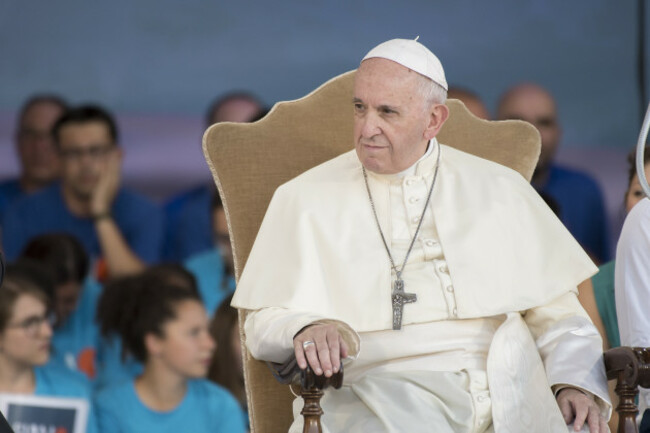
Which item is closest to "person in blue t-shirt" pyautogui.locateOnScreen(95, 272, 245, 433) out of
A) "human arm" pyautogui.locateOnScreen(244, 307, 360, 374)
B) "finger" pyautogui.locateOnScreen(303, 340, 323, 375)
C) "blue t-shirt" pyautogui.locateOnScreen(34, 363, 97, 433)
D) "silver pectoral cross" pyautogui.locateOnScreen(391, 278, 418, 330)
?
"blue t-shirt" pyautogui.locateOnScreen(34, 363, 97, 433)

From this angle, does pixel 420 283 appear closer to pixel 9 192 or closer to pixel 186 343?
pixel 186 343

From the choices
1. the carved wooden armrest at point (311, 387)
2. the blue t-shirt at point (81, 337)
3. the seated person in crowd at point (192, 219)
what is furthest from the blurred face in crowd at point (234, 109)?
the carved wooden armrest at point (311, 387)

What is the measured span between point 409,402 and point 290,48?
14.2ft

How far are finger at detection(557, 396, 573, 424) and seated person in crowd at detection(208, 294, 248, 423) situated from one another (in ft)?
10.2

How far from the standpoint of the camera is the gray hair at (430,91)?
13.3 feet

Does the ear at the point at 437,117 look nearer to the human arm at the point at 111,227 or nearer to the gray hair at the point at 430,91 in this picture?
the gray hair at the point at 430,91

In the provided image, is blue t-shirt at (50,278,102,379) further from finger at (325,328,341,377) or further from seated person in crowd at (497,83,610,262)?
finger at (325,328,341,377)

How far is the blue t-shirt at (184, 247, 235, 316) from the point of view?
22.9ft

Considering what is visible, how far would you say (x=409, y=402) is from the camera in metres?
3.70

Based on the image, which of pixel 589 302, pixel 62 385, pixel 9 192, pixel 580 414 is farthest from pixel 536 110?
pixel 580 414

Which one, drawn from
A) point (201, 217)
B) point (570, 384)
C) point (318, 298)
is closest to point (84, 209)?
point (201, 217)

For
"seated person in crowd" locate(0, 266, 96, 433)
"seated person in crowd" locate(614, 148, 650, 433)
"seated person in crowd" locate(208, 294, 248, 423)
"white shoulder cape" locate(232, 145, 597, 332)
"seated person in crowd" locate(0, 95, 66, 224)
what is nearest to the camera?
"white shoulder cape" locate(232, 145, 597, 332)

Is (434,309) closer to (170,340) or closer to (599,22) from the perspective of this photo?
(170,340)

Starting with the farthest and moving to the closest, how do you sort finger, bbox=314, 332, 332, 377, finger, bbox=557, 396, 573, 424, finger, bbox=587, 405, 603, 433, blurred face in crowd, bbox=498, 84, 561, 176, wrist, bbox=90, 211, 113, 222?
blurred face in crowd, bbox=498, 84, 561, 176
wrist, bbox=90, 211, 113, 222
finger, bbox=557, 396, 573, 424
finger, bbox=587, 405, 603, 433
finger, bbox=314, 332, 332, 377
